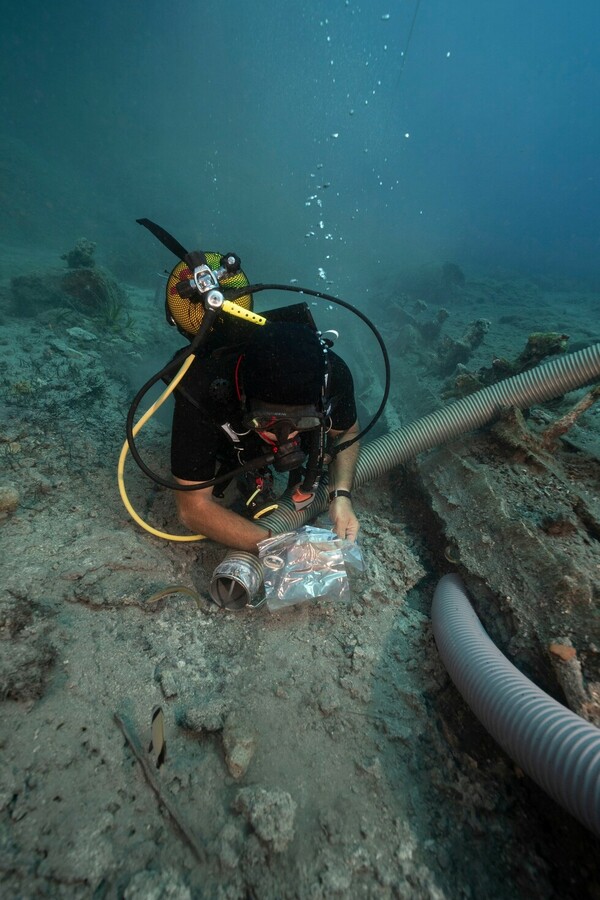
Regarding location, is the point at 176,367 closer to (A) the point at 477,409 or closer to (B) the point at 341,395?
(B) the point at 341,395

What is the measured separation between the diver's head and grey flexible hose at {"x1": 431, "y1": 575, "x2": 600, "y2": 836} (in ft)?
5.24

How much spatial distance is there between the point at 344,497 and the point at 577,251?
58.3 metres

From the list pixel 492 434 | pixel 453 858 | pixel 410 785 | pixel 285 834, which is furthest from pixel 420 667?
pixel 492 434

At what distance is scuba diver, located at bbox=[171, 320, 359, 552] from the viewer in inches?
89.4

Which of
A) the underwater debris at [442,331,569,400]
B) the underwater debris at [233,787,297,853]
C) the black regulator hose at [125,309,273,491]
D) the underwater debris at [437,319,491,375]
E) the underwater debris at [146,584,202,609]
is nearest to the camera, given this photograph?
the underwater debris at [233,787,297,853]

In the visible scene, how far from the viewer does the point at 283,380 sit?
2.23 meters

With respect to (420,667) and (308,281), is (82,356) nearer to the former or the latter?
(420,667)

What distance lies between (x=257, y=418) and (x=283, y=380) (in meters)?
0.29

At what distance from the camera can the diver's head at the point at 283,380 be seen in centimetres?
224

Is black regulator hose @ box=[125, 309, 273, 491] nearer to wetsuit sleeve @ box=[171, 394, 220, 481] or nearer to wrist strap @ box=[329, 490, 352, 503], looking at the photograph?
wetsuit sleeve @ box=[171, 394, 220, 481]

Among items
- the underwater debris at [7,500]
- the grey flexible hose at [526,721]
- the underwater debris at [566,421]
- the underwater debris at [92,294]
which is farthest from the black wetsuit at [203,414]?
the underwater debris at [92,294]

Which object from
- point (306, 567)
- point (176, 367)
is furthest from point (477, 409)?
point (176, 367)

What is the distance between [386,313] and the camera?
14.8 metres

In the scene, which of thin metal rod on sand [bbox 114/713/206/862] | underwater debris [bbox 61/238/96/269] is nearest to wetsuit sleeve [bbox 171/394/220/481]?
thin metal rod on sand [bbox 114/713/206/862]
